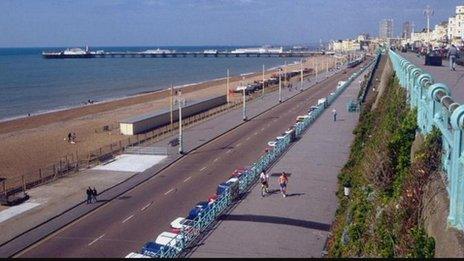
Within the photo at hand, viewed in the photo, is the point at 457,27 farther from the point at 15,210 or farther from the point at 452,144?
the point at 452,144

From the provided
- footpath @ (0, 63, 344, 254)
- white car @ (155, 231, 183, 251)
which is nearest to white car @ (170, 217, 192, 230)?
white car @ (155, 231, 183, 251)

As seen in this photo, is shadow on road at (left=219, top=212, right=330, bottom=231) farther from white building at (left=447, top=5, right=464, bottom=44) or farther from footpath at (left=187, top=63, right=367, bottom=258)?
white building at (left=447, top=5, right=464, bottom=44)

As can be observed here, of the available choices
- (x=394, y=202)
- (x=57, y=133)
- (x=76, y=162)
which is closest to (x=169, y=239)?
(x=394, y=202)

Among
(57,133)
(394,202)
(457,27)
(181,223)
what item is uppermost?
(457,27)

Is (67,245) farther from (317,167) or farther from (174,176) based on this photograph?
(317,167)

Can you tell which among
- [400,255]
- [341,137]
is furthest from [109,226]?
[341,137]

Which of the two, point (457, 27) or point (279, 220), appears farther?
point (457, 27)
